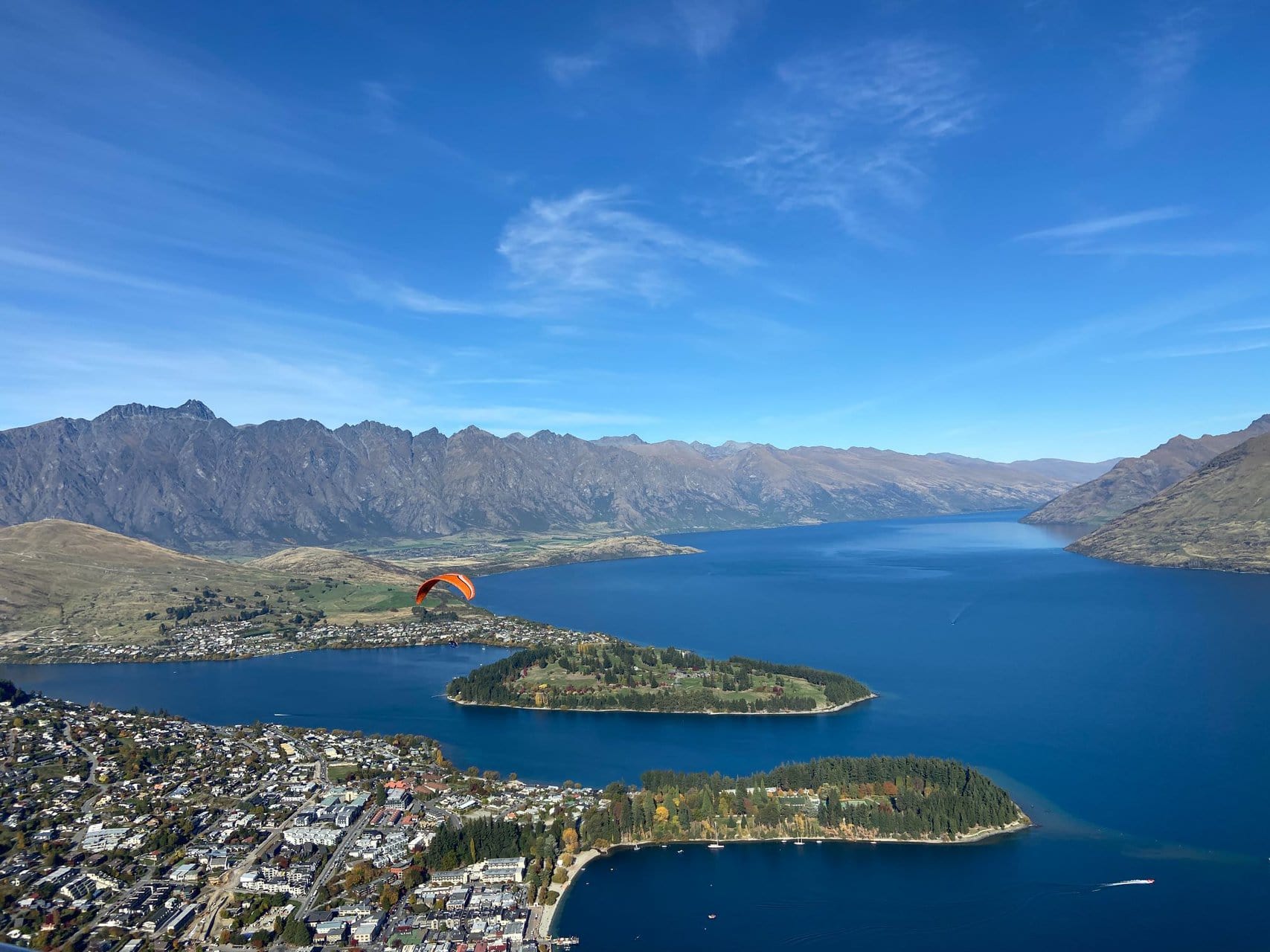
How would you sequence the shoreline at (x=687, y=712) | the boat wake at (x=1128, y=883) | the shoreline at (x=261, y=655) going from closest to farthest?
the boat wake at (x=1128, y=883) < the shoreline at (x=687, y=712) < the shoreline at (x=261, y=655)

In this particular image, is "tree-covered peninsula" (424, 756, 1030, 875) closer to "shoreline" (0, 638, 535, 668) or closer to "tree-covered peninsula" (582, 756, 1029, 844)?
"tree-covered peninsula" (582, 756, 1029, 844)

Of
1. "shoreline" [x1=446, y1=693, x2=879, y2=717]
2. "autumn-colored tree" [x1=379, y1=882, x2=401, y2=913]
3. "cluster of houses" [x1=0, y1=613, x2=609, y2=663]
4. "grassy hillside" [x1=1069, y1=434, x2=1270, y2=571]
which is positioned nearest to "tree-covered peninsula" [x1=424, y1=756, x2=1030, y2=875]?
"autumn-colored tree" [x1=379, y1=882, x2=401, y2=913]

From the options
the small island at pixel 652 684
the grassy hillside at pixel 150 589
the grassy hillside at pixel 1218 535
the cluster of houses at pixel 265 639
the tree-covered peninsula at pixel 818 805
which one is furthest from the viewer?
the grassy hillside at pixel 1218 535

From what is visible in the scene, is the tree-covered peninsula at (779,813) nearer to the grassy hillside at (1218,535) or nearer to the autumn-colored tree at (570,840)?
the autumn-colored tree at (570,840)

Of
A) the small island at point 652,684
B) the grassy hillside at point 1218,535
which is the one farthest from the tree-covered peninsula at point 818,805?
the grassy hillside at point 1218,535

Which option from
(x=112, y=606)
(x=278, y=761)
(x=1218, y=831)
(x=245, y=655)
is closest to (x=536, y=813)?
(x=278, y=761)

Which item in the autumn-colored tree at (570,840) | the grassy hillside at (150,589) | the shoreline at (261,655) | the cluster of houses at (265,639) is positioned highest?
the grassy hillside at (150,589)

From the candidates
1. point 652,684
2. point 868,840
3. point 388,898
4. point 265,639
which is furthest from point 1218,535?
point 388,898
